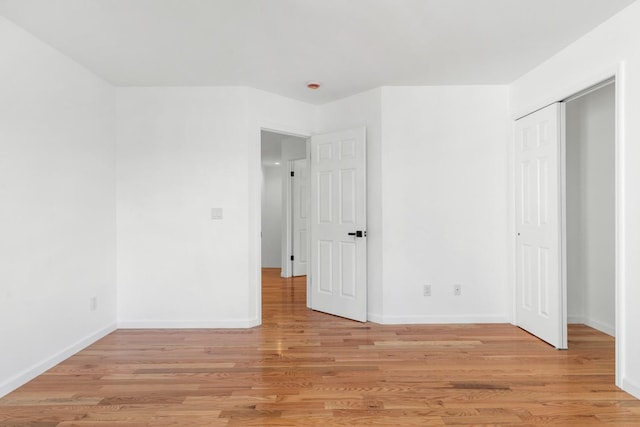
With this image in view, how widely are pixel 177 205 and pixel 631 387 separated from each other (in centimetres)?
383

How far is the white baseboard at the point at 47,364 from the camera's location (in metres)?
2.48

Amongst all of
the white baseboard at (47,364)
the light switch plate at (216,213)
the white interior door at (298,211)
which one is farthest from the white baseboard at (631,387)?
the white interior door at (298,211)

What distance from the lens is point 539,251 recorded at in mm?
3432

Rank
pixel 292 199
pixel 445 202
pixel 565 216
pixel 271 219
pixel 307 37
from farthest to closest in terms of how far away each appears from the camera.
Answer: pixel 271 219 → pixel 292 199 → pixel 445 202 → pixel 565 216 → pixel 307 37

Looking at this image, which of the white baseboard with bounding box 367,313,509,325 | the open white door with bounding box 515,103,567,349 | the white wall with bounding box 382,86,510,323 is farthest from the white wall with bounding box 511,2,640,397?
the white baseboard with bounding box 367,313,509,325

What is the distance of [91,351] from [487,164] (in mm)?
4045

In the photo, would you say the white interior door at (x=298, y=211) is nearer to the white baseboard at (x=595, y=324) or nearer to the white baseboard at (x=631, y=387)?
the white baseboard at (x=595, y=324)

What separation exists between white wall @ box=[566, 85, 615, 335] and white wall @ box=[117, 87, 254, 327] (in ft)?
11.1

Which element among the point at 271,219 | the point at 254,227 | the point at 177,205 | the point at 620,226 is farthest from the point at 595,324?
the point at 271,219

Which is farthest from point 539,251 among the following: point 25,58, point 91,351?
point 25,58

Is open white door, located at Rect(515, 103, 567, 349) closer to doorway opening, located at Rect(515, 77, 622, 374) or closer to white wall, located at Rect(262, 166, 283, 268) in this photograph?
doorway opening, located at Rect(515, 77, 622, 374)

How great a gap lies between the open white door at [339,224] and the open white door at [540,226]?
4.96 ft

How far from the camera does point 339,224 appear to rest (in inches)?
166

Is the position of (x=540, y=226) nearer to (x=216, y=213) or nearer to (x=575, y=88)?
(x=575, y=88)
